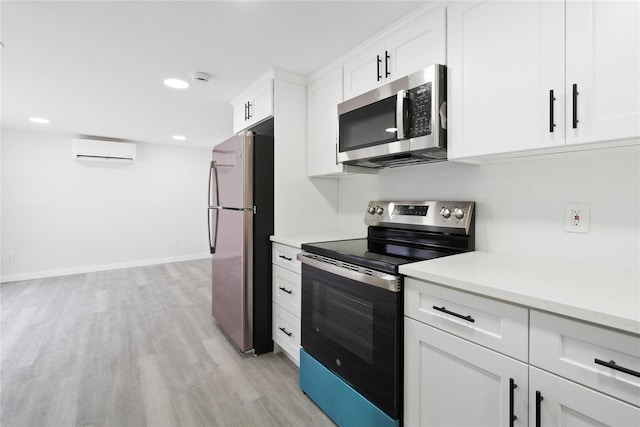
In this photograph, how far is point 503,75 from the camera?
1.26 metres

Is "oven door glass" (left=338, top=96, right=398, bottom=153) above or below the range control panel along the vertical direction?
above

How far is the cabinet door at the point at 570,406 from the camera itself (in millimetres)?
763

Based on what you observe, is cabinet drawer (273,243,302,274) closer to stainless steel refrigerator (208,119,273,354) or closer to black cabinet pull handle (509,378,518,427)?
stainless steel refrigerator (208,119,273,354)

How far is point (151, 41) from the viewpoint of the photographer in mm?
1914

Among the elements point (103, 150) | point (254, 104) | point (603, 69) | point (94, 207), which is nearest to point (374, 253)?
point (603, 69)

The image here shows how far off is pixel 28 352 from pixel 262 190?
2.23 m

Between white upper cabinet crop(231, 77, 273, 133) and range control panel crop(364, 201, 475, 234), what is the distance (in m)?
1.12

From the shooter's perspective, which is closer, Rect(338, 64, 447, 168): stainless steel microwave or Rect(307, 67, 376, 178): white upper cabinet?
Rect(338, 64, 447, 168): stainless steel microwave

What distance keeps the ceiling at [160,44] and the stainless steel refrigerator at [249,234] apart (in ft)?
1.86

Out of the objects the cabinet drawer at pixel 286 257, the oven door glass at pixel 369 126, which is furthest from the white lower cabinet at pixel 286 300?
the oven door glass at pixel 369 126

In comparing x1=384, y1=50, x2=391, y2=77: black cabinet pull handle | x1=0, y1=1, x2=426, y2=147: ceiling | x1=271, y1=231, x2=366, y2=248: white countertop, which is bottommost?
x1=271, y1=231, x2=366, y2=248: white countertop

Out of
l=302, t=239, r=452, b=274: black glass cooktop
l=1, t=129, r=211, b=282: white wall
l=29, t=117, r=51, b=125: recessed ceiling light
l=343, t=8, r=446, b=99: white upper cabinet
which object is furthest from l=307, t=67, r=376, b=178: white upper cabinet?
l=1, t=129, r=211, b=282: white wall

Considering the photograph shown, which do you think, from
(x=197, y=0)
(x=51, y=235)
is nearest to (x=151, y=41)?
(x=197, y=0)

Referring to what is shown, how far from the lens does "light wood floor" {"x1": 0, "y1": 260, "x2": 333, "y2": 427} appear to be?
170 centimetres
